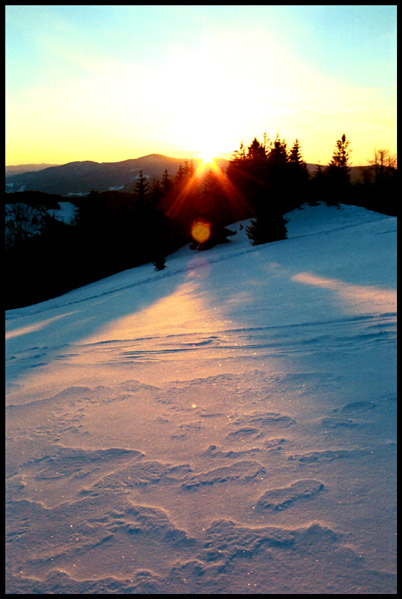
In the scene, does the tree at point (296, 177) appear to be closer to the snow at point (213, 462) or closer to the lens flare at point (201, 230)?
the lens flare at point (201, 230)

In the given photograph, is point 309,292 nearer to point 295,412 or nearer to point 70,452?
point 295,412

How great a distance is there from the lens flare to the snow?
23847 mm

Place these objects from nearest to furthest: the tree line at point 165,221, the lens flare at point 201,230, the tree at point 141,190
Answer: the tree at point 141,190, the lens flare at point 201,230, the tree line at point 165,221

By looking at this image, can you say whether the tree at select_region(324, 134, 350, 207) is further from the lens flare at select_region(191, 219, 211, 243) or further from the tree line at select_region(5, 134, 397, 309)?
the lens flare at select_region(191, 219, 211, 243)

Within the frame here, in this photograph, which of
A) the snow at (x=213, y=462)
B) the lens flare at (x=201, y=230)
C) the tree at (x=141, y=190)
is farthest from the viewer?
the lens flare at (x=201, y=230)

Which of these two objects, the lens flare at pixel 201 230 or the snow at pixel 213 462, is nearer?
the snow at pixel 213 462

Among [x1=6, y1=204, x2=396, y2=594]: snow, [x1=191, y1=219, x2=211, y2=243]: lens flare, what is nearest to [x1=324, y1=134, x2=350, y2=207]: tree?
[x1=191, y1=219, x2=211, y2=243]: lens flare

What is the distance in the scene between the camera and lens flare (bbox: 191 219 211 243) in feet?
94.9

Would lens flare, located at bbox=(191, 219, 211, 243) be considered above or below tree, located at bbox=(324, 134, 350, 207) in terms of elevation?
below

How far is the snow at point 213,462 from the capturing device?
6.19 ft

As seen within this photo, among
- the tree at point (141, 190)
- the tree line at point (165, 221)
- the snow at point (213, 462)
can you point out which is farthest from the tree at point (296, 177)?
the snow at point (213, 462)

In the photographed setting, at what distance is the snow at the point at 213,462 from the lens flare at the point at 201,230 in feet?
78.2

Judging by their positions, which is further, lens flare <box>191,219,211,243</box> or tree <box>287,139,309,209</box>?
tree <box>287,139,309,209</box>
